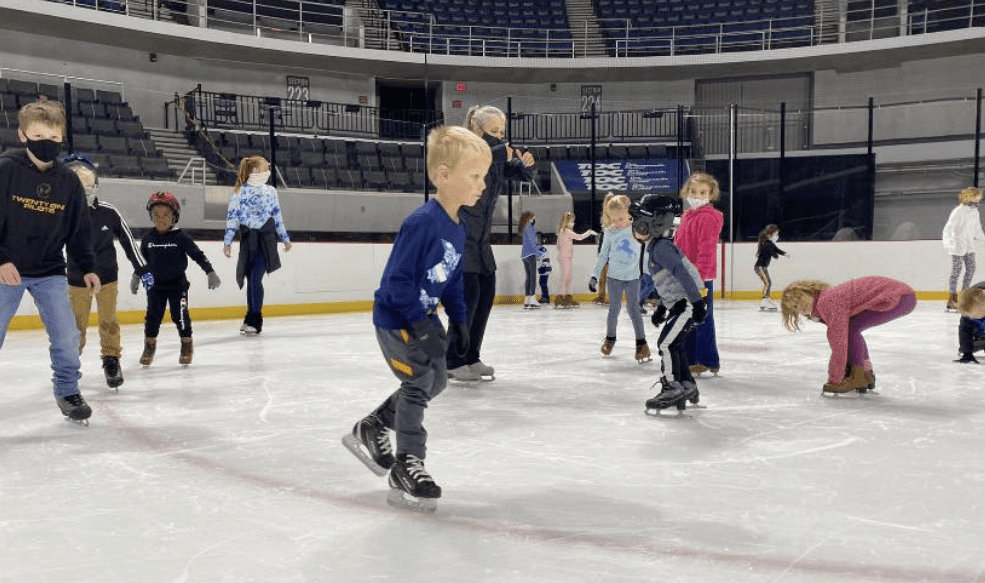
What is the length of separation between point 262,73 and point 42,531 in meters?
19.5

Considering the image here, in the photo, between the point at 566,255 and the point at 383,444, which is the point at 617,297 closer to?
the point at 383,444

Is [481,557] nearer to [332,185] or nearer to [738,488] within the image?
[738,488]

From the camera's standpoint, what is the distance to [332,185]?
1593 cm

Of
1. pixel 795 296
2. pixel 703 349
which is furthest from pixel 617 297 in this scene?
pixel 795 296

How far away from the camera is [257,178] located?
24.4 feet

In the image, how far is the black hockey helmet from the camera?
387 cm

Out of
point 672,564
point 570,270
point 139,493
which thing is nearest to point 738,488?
point 672,564

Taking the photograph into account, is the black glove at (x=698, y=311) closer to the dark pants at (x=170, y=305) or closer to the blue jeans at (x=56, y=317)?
the blue jeans at (x=56, y=317)

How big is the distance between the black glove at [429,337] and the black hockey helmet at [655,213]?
175 centimetres

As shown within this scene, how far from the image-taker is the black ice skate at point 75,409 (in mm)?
3645

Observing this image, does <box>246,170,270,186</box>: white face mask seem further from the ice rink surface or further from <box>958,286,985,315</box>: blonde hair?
<box>958,286,985,315</box>: blonde hair

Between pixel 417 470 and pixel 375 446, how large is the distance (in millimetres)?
321

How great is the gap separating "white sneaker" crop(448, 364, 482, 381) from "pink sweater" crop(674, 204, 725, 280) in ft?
4.43

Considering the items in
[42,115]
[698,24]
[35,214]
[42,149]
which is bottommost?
[35,214]
